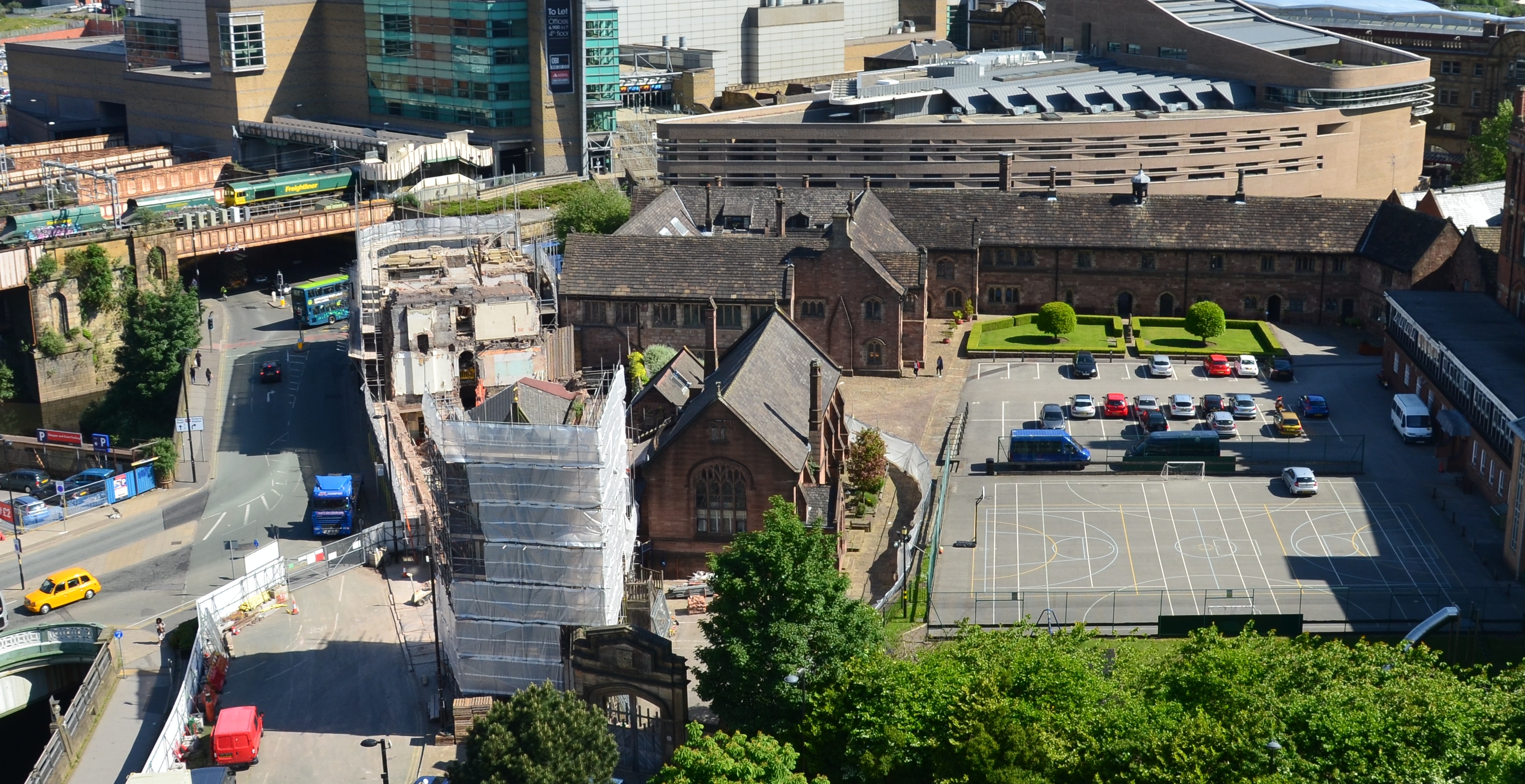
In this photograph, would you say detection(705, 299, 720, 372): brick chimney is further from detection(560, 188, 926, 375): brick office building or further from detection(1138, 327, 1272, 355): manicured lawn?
detection(1138, 327, 1272, 355): manicured lawn

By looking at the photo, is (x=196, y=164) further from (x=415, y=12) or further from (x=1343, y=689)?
(x=1343, y=689)

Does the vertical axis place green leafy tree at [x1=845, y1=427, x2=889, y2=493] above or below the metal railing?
above

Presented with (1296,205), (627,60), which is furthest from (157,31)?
(1296,205)

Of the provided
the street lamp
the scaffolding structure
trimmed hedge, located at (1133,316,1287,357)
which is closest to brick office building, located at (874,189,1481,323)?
trimmed hedge, located at (1133,316,1287,357)

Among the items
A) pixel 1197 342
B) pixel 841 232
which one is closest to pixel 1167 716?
pixel 841 232

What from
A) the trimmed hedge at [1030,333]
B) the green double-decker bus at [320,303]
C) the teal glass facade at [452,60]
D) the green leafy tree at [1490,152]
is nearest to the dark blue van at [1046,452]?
the trimmed hedge at [1030,333]

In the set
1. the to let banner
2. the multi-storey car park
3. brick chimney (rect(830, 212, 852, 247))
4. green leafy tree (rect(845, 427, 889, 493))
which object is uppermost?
the to let banner
